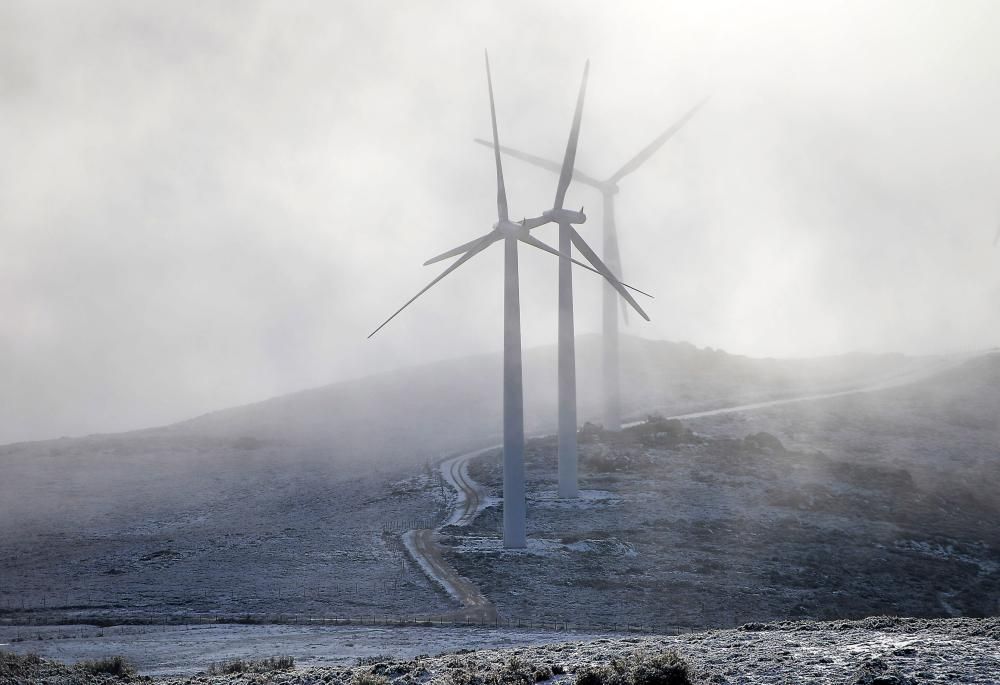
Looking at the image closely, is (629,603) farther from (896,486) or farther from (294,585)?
(896,486)

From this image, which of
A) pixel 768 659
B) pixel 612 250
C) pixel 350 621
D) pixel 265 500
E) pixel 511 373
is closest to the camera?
pixel 768 659

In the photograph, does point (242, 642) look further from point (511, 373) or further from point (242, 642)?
point (511, 373)

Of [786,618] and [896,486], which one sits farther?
[896,486]

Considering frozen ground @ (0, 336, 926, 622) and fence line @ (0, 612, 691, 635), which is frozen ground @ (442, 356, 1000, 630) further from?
frozen ground @ (0, 336, 926, 622)

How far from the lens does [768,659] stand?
65.1 ft

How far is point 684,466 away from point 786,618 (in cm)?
3409

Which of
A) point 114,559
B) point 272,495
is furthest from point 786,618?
point 272,495

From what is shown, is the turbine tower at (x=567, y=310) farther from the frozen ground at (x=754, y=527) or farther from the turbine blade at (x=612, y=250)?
the turbine blade at (x=612, y=250)

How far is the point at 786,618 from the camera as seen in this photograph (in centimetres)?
3866

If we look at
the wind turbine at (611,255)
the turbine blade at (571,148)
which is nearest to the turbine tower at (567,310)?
the turbine blade at (571,148)

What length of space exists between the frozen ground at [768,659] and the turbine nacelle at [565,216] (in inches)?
1409

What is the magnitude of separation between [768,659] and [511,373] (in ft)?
90.8

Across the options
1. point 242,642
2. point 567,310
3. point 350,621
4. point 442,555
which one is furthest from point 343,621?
point 567,310

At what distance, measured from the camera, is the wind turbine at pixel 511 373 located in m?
46.2
